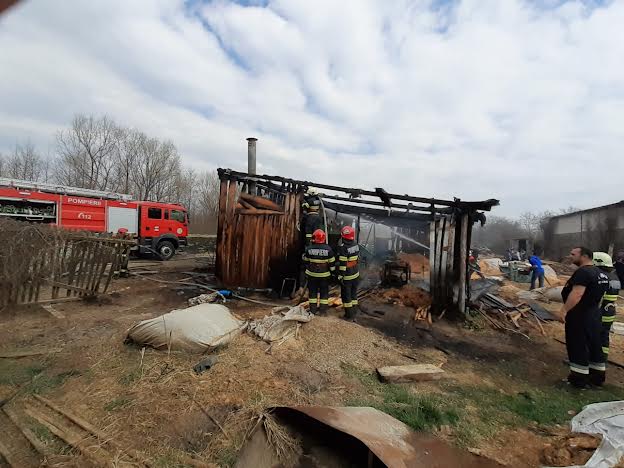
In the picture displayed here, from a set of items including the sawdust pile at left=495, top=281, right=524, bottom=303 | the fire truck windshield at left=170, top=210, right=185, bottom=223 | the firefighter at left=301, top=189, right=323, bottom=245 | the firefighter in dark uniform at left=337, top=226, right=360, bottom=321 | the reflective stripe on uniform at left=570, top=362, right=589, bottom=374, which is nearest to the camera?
the reflective stripe on uniform at left=570, top=362, right=589, bottom=374

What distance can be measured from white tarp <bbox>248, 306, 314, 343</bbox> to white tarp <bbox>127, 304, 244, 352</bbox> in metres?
0.48

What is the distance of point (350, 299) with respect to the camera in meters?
6.76

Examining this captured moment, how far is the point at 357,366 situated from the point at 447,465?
210cm

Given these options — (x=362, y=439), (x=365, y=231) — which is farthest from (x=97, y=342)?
(x=365, y=231)

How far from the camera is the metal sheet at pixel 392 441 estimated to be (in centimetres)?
229

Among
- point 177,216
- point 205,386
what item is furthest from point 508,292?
point 177,216

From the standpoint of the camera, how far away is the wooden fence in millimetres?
5641

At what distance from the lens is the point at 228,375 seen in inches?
151

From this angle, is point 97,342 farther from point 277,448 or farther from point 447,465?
point 447,465

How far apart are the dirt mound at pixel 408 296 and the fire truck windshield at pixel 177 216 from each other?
13.0m

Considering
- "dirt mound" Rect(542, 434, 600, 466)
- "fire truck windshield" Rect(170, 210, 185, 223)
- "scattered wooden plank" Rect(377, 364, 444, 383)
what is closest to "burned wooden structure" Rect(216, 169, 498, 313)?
"scattered wooden plank" Rect(377, 364, 444, 383)

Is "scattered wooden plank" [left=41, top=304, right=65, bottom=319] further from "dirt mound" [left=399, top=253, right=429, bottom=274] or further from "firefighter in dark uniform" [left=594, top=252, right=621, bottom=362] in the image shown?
"dirt mound" [left=399, top=253, right=429, bottom=274]

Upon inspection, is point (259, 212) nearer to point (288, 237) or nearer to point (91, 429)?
point (288, 237)

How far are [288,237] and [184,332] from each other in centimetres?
407
